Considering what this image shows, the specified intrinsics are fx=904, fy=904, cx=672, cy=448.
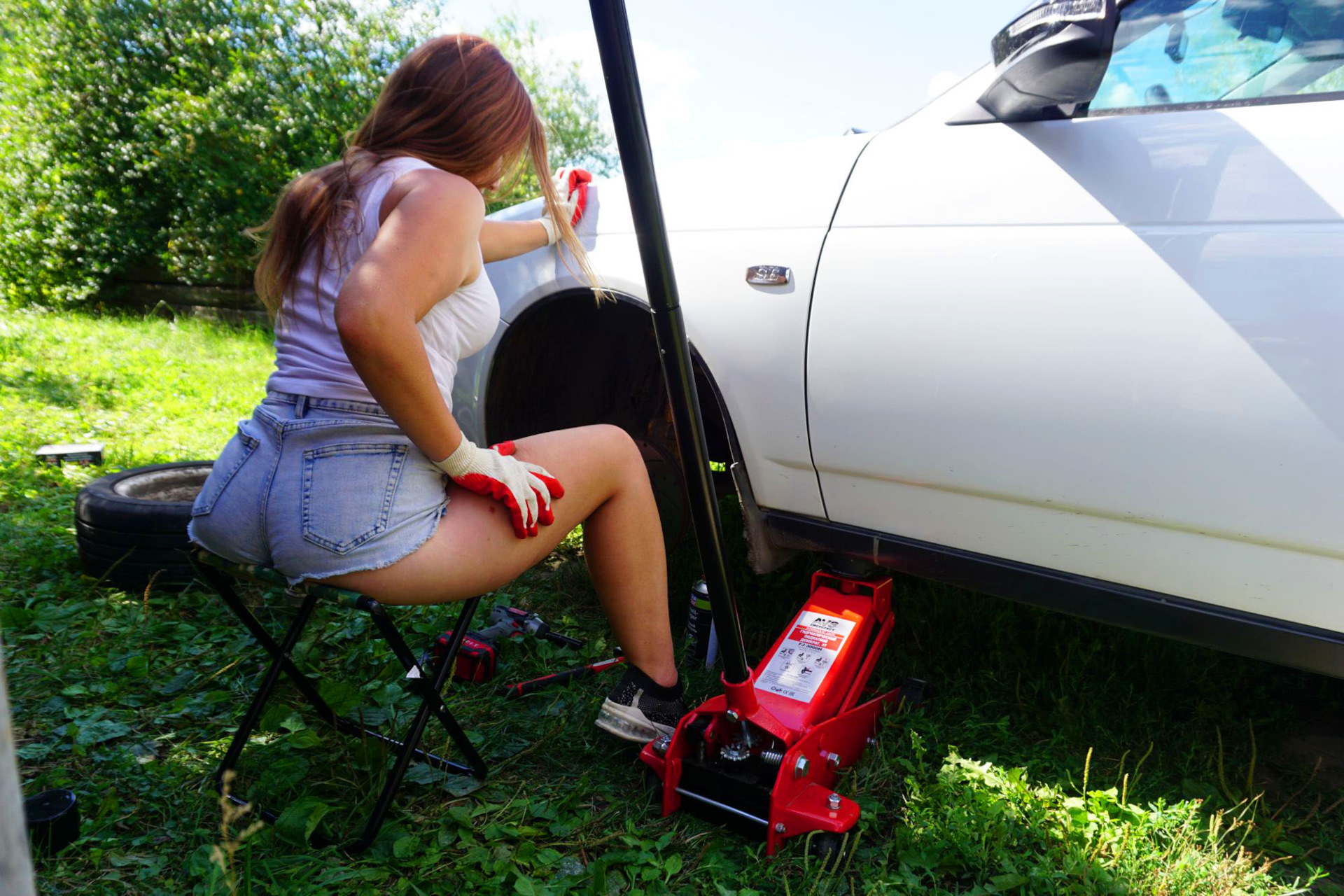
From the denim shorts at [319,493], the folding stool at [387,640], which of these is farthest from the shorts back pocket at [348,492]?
the folding stool at [387,640]

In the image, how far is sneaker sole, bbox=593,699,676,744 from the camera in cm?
191

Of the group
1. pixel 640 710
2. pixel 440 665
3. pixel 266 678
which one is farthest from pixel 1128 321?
pixel 266 678

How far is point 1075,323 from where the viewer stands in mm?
1630

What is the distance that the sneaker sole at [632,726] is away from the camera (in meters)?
1.91

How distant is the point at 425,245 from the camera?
Answer: 1.51m

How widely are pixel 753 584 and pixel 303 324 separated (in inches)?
66.3

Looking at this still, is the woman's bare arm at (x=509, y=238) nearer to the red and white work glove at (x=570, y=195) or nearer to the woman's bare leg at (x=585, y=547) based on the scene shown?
the red and white work glove at (x=570, y=195)

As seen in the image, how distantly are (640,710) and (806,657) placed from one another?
376 mm

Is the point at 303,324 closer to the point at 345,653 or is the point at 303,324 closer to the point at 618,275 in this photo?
the point at 618,275

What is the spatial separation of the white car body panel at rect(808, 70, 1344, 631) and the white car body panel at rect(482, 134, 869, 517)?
6 centimetres

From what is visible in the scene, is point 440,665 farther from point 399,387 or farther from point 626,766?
point 399,387

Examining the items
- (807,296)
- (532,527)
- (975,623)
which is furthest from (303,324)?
(975,623)

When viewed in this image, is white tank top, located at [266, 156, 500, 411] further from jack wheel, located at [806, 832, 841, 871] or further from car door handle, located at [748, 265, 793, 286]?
jack wheel, located at [806, 832, 841, 871]

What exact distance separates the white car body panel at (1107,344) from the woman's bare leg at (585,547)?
458mm
